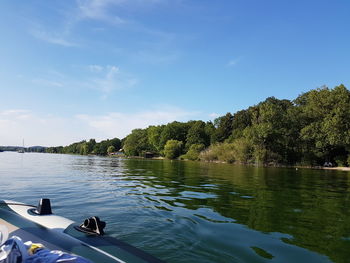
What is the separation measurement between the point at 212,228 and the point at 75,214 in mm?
3362

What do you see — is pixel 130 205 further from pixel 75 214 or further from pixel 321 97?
pixel 321 97

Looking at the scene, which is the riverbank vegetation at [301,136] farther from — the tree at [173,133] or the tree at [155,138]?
the tree at [155,138]

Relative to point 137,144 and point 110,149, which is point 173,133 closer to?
point 137,144

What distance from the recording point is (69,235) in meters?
3.01

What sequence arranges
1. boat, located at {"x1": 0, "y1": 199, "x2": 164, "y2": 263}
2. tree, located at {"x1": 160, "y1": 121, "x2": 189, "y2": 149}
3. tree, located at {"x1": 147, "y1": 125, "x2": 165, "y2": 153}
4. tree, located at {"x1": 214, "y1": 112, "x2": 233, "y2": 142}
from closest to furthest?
boat, located at {"x1": 0, "y1": 199, "x2": 164, "y2": 263} < tree, located at {"x1": 214, "y1": 112, "x2": 233, "y2": 142} < tree, located at {"x1": 160, "y1": 121, "x2": 189, "y2": 149} < tree, located at {"x1": 147, "y1": 125, "x2": 165, "y2": 153}

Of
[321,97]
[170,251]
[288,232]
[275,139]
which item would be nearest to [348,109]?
[321,97]

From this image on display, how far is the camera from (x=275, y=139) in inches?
1793

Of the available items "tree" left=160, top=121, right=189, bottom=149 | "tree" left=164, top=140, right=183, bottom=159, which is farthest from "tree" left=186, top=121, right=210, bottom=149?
"tree" left=160, top=121, right=189, bottom=149

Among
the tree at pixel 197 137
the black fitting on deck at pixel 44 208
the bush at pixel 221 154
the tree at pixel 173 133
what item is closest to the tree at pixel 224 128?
the tree at pixel 197 137

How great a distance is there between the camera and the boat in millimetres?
2551

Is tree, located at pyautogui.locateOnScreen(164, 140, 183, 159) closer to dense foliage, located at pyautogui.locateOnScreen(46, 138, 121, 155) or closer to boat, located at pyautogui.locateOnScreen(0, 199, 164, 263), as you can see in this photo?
dense foliage, located at pyautogui.locateOnScreen(46, 138, 121, 155)

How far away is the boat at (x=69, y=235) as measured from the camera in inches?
100

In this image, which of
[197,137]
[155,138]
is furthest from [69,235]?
[155,138]

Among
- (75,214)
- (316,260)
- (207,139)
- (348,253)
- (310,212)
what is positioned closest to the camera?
(316,260)
